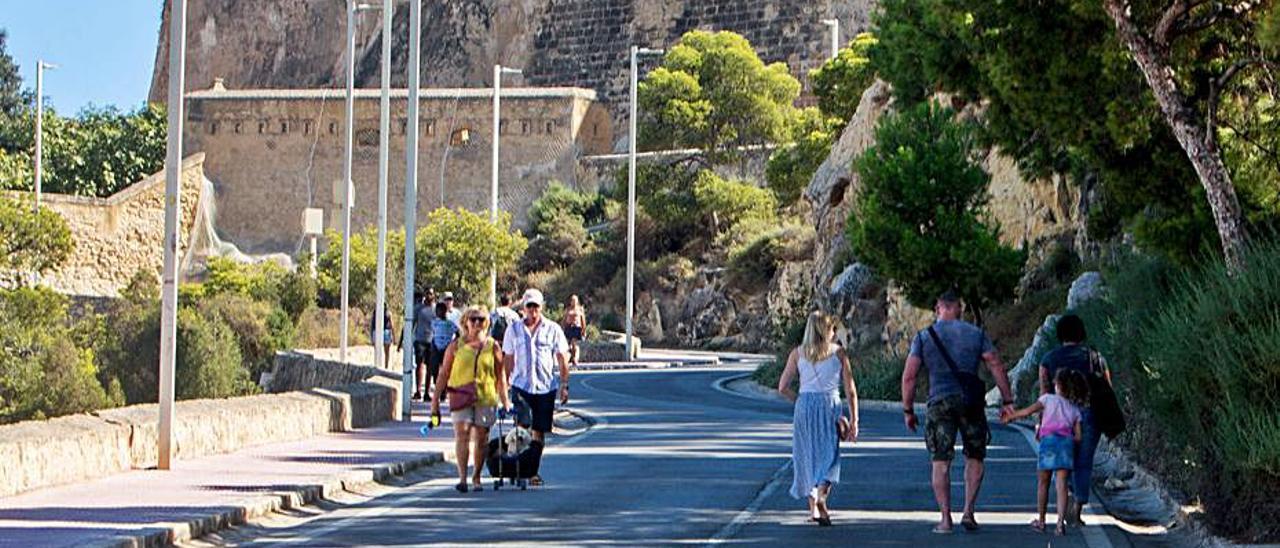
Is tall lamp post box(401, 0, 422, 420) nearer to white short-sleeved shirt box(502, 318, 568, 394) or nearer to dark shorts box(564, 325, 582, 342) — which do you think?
white short-sleeved shirt box(502, 318, 568, 394)

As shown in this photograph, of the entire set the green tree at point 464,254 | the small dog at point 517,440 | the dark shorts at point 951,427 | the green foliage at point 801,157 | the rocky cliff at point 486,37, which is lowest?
the small dog at point 517,440

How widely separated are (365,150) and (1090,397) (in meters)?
59.7

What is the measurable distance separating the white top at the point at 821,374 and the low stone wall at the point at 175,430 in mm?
5317

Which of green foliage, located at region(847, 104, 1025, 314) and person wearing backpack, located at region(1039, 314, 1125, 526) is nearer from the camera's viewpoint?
person wearing backpack, located at region(1039, 314, 1125, 526)

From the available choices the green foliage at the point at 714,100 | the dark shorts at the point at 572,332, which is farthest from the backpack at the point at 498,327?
the green foliage at the point at 714,100

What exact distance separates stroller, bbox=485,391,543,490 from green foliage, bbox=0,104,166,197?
60.4 metres

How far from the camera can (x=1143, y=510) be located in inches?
679

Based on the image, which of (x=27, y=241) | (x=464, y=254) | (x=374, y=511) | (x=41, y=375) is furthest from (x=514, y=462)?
(x=464, y=254)

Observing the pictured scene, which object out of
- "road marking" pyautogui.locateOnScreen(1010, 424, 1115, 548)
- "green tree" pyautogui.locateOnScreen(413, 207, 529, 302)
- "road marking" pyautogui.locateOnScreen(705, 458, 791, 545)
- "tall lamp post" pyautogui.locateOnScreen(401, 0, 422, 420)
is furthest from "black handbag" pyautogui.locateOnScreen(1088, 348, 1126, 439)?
"green tree" pyautogui.locateOnScreen(413, 207, 529, 302)

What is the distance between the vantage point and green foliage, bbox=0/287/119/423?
4025 cm

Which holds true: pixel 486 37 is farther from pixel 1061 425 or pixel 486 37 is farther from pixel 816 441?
pixel 1061 425

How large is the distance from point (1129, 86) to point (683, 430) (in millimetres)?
7064

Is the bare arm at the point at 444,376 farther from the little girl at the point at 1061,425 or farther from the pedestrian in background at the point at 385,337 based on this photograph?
the pedestrian in background at the point at 385,337

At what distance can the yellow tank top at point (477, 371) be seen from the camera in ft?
59.3
